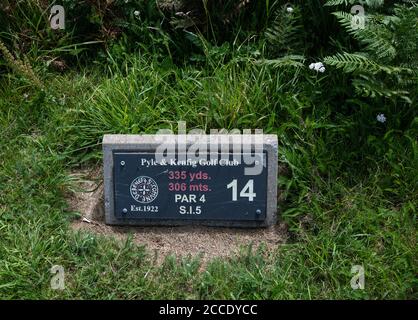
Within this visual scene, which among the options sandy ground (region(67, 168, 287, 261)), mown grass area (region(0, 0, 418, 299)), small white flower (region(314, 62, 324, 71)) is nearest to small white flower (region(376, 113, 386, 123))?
mown grass area (region(0, 0, 418, 299))

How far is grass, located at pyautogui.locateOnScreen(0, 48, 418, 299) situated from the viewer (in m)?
3.43

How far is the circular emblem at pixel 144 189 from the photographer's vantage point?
12.1 ft

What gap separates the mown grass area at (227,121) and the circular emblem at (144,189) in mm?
220

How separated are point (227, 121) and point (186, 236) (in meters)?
0.65

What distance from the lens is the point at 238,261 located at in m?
3.58

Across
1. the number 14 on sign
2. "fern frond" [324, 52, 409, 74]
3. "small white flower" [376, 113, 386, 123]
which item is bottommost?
the number 14 on sign

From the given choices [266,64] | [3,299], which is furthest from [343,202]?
[3,299]

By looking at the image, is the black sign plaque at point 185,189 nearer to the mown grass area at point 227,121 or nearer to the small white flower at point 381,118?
the mown grass area at point 227,121

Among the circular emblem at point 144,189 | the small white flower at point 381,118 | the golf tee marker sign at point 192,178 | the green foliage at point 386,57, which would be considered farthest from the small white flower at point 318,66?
the circular emblem at point 144,189

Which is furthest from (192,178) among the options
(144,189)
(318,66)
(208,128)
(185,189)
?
(318,66)

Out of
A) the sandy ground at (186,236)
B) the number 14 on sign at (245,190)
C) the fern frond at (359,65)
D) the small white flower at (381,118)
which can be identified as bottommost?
the sandy ground at (186,236)

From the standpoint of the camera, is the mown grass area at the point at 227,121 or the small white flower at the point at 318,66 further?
the small white flower at the point at 318,66

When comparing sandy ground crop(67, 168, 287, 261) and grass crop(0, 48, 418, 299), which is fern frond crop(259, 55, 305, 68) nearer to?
grass crop(0, 48, 418, 299)

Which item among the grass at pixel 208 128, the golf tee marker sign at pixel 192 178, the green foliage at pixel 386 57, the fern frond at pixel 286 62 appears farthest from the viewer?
the fern frond at pixel 286 62
